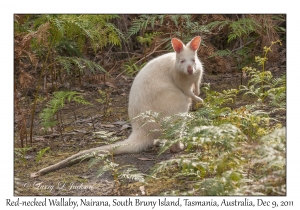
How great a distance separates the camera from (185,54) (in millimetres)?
6703

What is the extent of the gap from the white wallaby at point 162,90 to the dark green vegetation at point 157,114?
7.2 inches

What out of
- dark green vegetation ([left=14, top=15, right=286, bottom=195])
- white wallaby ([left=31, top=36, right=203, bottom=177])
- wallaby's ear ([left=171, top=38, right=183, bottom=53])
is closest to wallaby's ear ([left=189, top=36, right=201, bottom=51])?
white wallaby ([left=31, top=36, right=203, bottom=177])

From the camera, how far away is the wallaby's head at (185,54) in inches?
261

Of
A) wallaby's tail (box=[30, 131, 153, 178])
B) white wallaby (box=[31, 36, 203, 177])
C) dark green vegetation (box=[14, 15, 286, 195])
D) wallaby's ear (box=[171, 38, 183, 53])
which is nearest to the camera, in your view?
dark green vegetation (box=[14, 15, 286, 195])

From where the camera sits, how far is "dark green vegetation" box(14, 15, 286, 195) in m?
4.39

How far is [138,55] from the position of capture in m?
10.2

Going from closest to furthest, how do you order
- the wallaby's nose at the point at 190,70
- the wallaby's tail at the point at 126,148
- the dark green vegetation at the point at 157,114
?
1. the dark green vegetation at the point at 157,114
2. the wallaby's tail at the point at 126,148
3. the wallaby's nose at the point at 190,70

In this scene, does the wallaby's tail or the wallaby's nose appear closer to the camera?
the wallaby's tail

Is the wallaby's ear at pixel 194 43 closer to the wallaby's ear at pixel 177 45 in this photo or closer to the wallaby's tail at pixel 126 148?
the wallaby's ear at pixel 177 45

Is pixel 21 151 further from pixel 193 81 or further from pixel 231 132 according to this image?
pixel 231 132

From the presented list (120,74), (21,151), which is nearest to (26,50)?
(21,151)

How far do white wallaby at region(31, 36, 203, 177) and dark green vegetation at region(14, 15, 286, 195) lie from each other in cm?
18

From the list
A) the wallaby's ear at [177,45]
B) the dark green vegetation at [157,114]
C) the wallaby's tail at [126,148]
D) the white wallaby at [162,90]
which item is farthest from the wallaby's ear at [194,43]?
the wallaby's tail at [126,148]

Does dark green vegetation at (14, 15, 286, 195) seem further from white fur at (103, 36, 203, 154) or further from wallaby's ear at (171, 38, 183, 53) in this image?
wallaby's ear at (171, 38, 183, 53)
